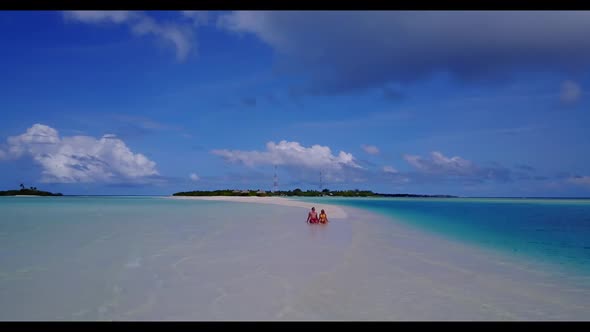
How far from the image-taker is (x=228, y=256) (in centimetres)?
1112

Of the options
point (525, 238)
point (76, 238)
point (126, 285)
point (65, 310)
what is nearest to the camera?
point (65, 310)

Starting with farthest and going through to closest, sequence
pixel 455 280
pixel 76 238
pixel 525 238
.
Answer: pixel 525 238, pixel 76 238, pixel 455 280

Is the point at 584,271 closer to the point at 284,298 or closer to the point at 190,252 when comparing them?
the point at 284,298

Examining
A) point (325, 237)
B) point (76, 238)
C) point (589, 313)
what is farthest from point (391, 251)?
point (76, 238)

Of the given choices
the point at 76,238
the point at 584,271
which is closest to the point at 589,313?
the point at 584,271

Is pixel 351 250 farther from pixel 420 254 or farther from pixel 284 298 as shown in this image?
pixel 284 298

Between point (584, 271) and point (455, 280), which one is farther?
point (584, 271)

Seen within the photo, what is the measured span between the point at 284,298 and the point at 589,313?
5.57 m

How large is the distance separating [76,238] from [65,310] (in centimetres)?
1015

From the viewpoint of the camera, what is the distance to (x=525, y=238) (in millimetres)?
18734
